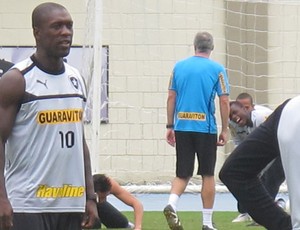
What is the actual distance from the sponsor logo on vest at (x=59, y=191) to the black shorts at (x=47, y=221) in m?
0.09

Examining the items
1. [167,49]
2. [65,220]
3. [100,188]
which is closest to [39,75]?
[65,220]

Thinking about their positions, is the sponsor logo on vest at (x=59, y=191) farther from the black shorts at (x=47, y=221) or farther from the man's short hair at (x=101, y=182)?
the man's short hair at (x=101, y=182)

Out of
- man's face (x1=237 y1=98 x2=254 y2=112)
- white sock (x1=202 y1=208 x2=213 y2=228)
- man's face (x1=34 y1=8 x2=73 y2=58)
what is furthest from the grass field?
man's face (x1=34 y1=8 x2=73 y2=58)

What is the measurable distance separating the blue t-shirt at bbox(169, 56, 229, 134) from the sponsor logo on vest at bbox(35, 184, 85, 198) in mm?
4407

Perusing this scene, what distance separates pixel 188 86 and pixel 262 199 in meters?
6.51

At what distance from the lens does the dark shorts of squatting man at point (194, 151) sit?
385 inches

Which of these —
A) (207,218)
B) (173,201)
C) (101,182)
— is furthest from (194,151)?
(101,182)

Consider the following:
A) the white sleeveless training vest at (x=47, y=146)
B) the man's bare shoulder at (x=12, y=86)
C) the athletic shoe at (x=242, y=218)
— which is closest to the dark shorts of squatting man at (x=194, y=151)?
the athletic shoe at (x=242, y=218)

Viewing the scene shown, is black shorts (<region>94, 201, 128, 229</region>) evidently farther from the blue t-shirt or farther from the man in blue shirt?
the blue t-shirt

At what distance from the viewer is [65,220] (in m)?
5.44

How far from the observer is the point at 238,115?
8.39 m

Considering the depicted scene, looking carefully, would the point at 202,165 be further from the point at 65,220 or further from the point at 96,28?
the point at 65,220

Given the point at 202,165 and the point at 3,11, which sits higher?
the point at 3,11

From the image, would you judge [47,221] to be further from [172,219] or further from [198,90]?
[198,90]
